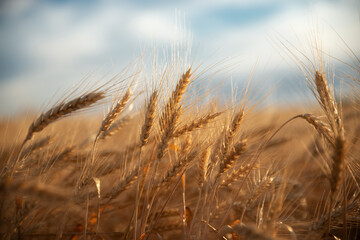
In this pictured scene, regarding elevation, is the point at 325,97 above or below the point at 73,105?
below

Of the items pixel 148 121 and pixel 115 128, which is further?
pixel 115 128

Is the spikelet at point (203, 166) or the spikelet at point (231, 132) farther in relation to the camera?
the spikelet at point (203, 166)

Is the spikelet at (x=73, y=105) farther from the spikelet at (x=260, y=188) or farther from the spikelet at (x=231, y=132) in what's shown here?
the spikelet at (x=260, y=188)

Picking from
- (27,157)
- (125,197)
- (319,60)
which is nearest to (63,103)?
(27,157)

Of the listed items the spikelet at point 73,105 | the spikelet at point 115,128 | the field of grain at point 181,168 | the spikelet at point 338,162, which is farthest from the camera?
the spikelet at point 115,128

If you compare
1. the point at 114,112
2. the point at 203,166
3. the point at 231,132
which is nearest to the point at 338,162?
the point at 231,132

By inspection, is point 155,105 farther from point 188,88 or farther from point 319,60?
point 319,60

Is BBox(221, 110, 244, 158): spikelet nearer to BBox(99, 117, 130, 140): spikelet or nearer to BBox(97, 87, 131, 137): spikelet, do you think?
BBox(97, 87, 131, 137): spikelet

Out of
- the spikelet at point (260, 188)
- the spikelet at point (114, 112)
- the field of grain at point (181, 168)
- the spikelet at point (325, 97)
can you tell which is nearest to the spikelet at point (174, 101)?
the field of grain at point (181, 168)

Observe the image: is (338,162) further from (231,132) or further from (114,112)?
(114,112)

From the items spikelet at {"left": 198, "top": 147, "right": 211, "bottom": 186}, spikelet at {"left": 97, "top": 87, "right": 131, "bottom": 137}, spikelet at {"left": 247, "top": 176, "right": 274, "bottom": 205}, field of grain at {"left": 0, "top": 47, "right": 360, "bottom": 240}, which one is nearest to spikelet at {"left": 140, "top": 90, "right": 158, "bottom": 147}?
field of grain at {"left": 0, "top": 47, "right": 360, "bottom": 240}

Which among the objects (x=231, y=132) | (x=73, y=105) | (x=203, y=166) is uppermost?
(x=73, y=105)

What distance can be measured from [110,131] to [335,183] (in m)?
1.47

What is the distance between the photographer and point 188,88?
1545 millimetres
